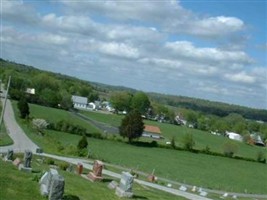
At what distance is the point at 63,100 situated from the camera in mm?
135375

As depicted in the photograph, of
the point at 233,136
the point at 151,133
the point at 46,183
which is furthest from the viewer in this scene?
the point at 233,136

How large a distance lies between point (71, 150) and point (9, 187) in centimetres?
3971

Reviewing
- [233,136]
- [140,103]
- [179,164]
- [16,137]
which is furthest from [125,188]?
[233,136]

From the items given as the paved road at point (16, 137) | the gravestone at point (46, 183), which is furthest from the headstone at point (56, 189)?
the paved road at point (16, 137)

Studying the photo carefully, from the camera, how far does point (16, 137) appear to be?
6266 centimetres

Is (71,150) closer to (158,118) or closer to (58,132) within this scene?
(58,132)

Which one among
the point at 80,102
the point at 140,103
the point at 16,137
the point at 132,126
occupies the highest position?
the point at 140,103

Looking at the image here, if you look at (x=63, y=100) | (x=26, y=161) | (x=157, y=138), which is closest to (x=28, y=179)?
(x=26, y=161)

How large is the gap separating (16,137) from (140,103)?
105261mm

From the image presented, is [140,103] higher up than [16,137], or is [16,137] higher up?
[140,103]

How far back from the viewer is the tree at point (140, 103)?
16525cm

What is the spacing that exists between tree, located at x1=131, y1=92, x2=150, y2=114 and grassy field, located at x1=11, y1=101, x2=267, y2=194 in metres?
69.6

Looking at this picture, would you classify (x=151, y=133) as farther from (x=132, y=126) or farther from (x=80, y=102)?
(x=80, y=102)

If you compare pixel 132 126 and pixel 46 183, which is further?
pixel 132 126
